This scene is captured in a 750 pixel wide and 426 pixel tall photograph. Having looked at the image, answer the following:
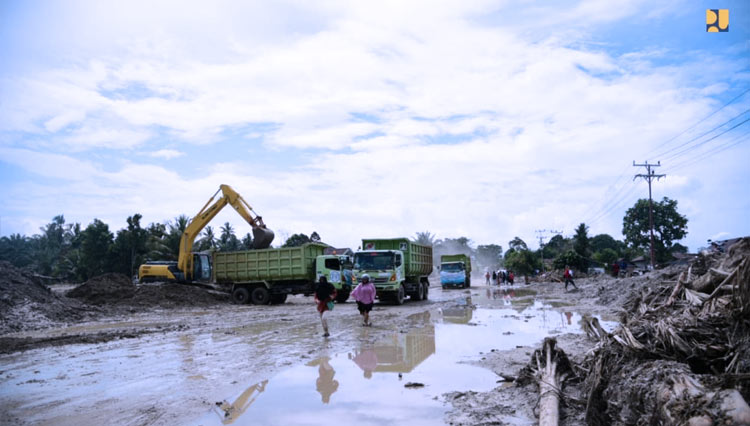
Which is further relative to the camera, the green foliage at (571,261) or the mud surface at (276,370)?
the green foliage at (571,261)

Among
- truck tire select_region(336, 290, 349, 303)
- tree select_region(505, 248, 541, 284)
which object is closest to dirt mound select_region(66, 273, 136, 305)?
truck tire select_region(336, 290, 349, 303)

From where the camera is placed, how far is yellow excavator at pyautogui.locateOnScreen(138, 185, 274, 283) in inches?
956

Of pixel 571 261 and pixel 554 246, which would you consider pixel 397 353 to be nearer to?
pixel 571 261

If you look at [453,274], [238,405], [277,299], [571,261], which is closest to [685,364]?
[238,405]

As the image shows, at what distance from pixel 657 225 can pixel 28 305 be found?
223ft

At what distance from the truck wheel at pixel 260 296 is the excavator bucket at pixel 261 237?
2.12 m

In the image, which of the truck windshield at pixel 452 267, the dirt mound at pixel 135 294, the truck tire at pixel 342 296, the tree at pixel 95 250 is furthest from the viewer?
the tree at pixel 95 250

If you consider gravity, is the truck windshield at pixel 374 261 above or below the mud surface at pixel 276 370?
above

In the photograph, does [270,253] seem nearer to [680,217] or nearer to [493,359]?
[493,359]

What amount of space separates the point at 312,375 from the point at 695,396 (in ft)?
17.4

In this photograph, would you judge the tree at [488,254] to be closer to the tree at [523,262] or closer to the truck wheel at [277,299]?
the tree at [523,262]

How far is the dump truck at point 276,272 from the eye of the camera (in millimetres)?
22656

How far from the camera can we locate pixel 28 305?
50.8 feet

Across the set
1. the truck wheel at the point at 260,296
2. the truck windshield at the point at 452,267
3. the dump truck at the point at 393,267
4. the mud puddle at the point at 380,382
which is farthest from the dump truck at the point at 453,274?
the mud puddle at the point at 380,382
